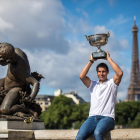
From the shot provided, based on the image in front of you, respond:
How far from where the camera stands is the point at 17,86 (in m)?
8.54

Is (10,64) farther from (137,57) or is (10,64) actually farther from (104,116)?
(137,57)

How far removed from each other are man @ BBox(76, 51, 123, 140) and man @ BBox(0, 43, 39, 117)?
2.90 m

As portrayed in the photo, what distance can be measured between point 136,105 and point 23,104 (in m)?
79.2

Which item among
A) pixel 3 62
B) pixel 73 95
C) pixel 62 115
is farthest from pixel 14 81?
pixel 73 95

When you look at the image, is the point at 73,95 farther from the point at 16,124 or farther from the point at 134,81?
the point at 16,124

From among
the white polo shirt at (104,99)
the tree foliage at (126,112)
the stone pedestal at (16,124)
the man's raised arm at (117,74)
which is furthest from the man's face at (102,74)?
the tree foliage at (126,112)

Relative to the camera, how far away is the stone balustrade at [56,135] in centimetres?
565

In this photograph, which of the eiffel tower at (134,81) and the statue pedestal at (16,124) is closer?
the statue pedestal at (16,124)

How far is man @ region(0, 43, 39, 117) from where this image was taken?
8.02m

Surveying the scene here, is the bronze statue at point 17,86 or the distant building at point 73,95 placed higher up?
the distant building at point 73,95

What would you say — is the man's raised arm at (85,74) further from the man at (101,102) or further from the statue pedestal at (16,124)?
the statue pedestal at (16,124)

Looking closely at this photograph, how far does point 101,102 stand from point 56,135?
4.42ft

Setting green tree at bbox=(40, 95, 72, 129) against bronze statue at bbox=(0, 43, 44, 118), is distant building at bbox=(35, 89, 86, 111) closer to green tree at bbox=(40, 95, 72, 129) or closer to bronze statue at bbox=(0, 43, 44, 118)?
green tree at bbox=(40, 95, 72, 129)

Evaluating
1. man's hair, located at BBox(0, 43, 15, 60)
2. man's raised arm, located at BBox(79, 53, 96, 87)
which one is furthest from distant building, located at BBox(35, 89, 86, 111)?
man's raised arm, located at BBox(79, 53, 96, 87)
